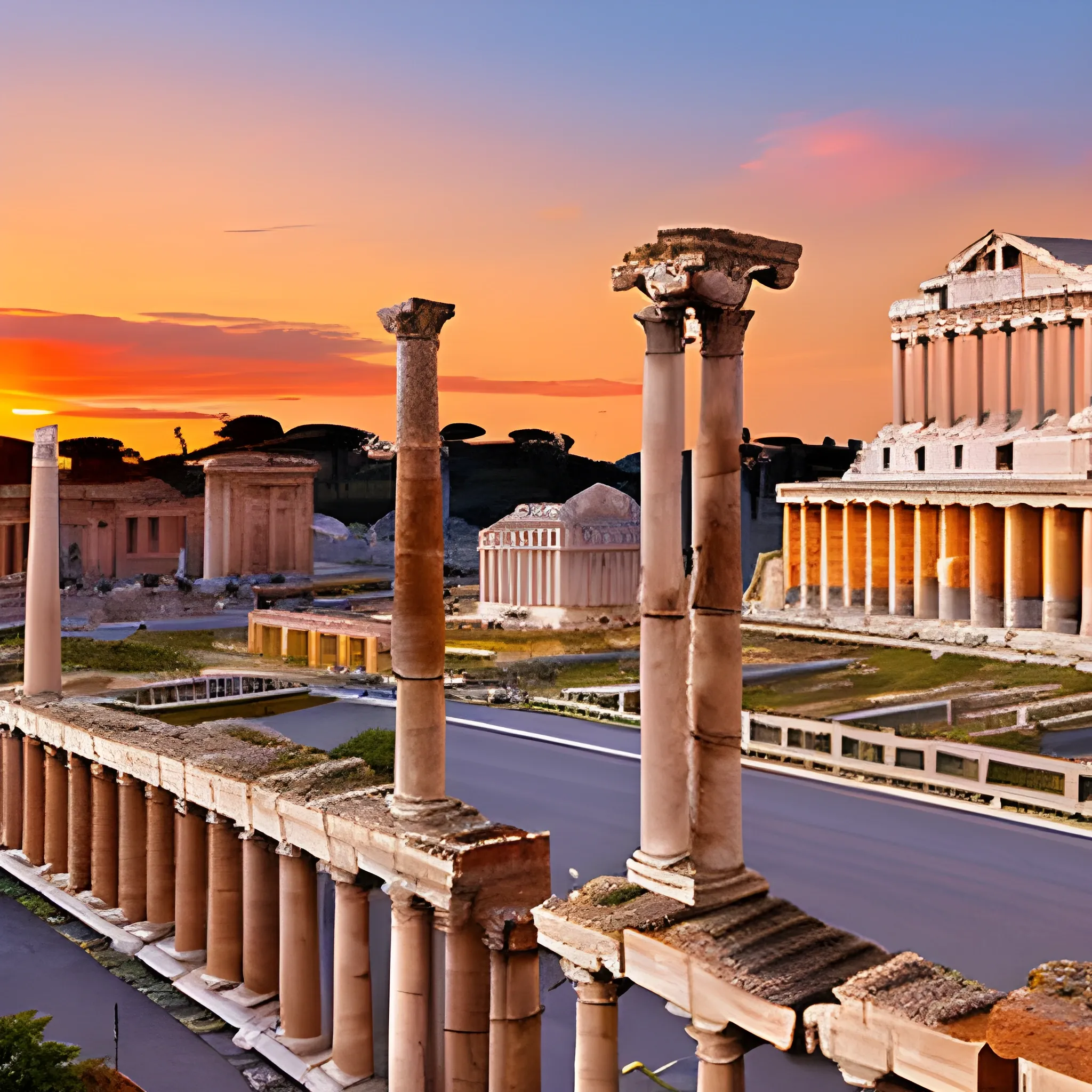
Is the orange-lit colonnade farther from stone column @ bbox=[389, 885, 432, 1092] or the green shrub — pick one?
stone column @ bbox=[389, 885, 432, 1092]

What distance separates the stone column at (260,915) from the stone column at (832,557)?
37.7 metres

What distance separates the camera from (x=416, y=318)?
16094 mm

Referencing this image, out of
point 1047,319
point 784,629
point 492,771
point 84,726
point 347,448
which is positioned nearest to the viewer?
point 84,726

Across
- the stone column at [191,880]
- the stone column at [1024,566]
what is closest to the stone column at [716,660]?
the stone column at [191,880]

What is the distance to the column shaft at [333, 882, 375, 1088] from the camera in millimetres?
16203

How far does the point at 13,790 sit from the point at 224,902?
1088 cm

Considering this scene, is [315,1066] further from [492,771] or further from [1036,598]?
[1036,598]

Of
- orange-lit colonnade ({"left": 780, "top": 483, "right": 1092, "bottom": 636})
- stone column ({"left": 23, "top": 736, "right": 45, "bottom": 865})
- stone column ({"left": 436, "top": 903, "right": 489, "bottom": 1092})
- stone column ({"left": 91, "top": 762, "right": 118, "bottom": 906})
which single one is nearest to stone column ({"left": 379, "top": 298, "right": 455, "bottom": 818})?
stone column ({"left": 436, "top": 903, "right": 489, "bottom": 1092})


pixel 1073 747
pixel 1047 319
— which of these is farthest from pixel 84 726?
pixel 1047 319

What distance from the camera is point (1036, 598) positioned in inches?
1740

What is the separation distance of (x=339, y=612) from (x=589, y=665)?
18.1 meters

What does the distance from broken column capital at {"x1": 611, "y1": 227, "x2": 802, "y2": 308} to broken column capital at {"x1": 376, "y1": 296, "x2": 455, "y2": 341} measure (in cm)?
414

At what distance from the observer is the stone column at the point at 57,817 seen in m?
25.8

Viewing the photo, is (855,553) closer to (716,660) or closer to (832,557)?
(832,557)
